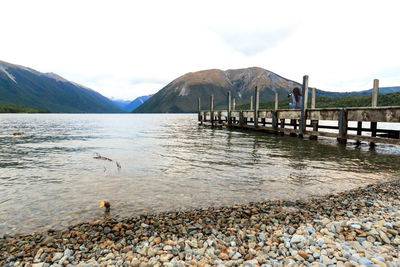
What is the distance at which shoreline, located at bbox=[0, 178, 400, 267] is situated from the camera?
4344 mm

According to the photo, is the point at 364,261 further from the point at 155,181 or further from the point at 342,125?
the point at 342,125

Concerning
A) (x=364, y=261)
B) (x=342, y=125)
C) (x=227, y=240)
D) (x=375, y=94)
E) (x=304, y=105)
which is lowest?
(x=227, y=240)

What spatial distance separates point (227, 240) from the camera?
509 cm

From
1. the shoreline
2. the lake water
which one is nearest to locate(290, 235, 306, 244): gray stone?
the shoreline

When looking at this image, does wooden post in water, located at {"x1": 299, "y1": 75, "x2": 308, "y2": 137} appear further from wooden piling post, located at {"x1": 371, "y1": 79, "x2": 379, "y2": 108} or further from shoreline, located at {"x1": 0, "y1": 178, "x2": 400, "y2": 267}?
shoreline, located at {"x1": 0, "y1": 178, "x2": 400, "y2": 267}

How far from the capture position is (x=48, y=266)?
4.27 m

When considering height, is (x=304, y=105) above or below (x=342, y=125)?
above

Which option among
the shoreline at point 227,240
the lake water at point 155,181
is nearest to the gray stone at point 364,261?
the shoreline at point 227,240

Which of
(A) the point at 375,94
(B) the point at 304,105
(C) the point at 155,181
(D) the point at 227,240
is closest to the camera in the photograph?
(D) the point at 227,240

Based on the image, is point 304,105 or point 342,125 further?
point 304,105

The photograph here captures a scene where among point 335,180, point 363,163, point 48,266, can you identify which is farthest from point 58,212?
point 363,163

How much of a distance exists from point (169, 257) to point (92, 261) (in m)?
1.44

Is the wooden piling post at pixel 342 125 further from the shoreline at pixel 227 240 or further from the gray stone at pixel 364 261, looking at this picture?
the gray stone at pixel 364 261

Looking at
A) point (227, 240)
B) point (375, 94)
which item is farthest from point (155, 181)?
point (375, 94)
